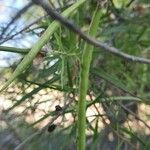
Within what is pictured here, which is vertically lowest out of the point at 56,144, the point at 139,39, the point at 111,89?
→ the point at 56,144

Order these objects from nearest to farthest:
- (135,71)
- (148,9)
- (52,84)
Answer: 1. (52,84)
2. (148,9)
3. (135,71)

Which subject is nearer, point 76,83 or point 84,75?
point 84,75

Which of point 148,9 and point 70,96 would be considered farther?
point 148,9

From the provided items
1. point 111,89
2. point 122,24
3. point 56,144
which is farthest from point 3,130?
point 122,24

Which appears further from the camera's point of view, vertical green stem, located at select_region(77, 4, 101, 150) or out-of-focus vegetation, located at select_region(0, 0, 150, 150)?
out-of-focus vegetation, located at select_region(0, 0, 150, 150)

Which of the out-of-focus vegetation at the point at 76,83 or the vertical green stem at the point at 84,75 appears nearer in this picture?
the vertical green stem at the point at 84,75

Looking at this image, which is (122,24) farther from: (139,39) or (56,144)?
(56,144)

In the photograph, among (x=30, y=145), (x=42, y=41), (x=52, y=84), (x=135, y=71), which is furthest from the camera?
(x=135, y=71)

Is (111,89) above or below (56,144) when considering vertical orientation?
above
